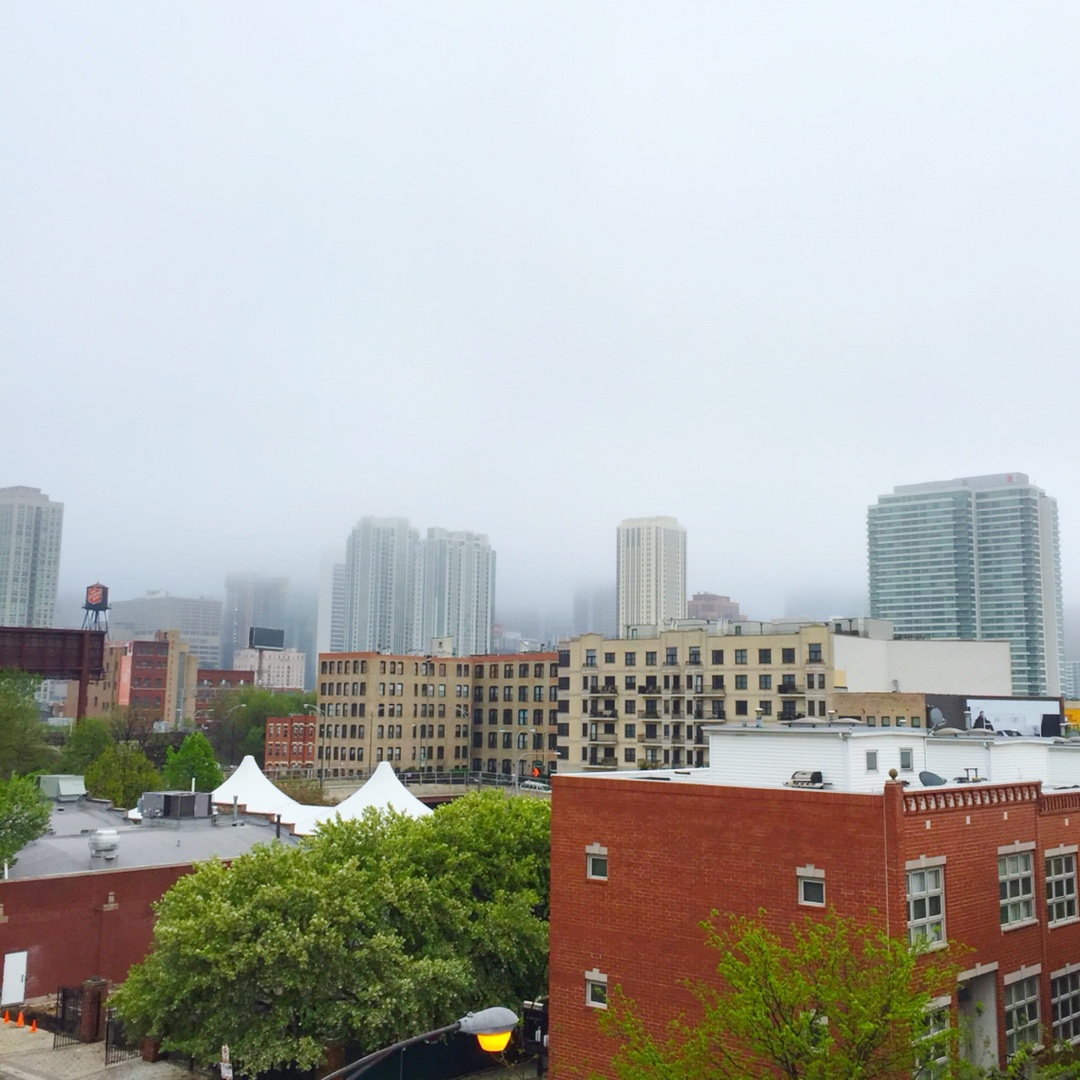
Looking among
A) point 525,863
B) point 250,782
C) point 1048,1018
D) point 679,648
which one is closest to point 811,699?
point 679,648

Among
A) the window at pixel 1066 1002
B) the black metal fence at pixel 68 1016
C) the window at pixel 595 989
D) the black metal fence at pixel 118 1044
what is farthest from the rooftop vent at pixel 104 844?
the window at pixel 1066 1002

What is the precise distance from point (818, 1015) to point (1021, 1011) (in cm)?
1015

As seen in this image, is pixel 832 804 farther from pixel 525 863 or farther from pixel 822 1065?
pixel 525 863

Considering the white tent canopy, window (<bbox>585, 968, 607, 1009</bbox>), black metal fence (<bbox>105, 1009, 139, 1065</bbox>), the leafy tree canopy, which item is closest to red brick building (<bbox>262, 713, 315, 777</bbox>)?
the white tent canopy

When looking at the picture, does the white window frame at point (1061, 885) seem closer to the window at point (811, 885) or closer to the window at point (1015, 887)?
the window at point (1015, 887)

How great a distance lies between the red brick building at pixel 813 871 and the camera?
917 inches

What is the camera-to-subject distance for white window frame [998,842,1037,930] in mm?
26234

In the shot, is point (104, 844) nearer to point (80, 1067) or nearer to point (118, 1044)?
point (118, 1044)

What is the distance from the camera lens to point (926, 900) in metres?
23.6

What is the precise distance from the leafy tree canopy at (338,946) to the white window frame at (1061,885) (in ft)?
50.7

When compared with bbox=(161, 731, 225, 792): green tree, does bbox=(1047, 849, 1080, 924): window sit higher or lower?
higher

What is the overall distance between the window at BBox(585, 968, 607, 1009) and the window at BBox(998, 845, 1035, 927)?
397 inches

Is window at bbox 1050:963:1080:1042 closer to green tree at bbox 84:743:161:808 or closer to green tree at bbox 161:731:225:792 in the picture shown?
green tree at bbox 84:743:161:808

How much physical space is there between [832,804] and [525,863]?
15.7 m
